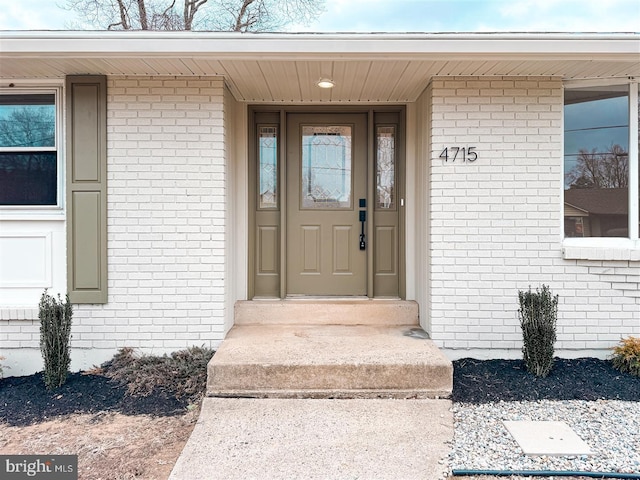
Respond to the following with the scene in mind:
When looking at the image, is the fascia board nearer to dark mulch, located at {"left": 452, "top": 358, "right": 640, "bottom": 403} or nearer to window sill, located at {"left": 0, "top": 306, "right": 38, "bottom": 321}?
window sill, located at {"left": 0, "top": 306, "right": 38, "bottom": 321}

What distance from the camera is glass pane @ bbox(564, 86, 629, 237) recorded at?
3.84 m

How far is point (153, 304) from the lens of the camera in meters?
3.81

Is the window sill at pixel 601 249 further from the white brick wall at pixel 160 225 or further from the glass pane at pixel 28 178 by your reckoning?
the glass pane at pixel 28 178

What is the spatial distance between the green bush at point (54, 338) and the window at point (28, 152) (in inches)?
42.5

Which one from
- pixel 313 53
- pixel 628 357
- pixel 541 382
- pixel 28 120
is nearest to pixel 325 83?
pixel 313 53

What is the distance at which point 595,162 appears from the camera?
152 inches

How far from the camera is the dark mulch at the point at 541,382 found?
10.4 ft

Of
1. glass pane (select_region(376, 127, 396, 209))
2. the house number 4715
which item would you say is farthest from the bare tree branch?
the house number 4715

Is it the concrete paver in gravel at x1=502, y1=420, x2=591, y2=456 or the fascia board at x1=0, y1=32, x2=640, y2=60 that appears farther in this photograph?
the fascia board at x1=0, y1=32, x2=640, y2=60

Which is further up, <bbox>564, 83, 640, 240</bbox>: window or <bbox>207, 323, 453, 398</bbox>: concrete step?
<bbox>564, 83, 640, 240</bbox>: window

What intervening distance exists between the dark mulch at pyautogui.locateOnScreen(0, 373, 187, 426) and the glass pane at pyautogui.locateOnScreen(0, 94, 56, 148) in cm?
212

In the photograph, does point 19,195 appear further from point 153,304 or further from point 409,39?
point 409,39

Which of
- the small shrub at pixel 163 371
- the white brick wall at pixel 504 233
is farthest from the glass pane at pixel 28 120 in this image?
the white brick wall at pixel 504 233

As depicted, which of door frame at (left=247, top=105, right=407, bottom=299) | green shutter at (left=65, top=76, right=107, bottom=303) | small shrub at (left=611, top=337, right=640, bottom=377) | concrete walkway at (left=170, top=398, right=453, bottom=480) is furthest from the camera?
door frame at (left=247, top=105, right=407, bottom=299)
